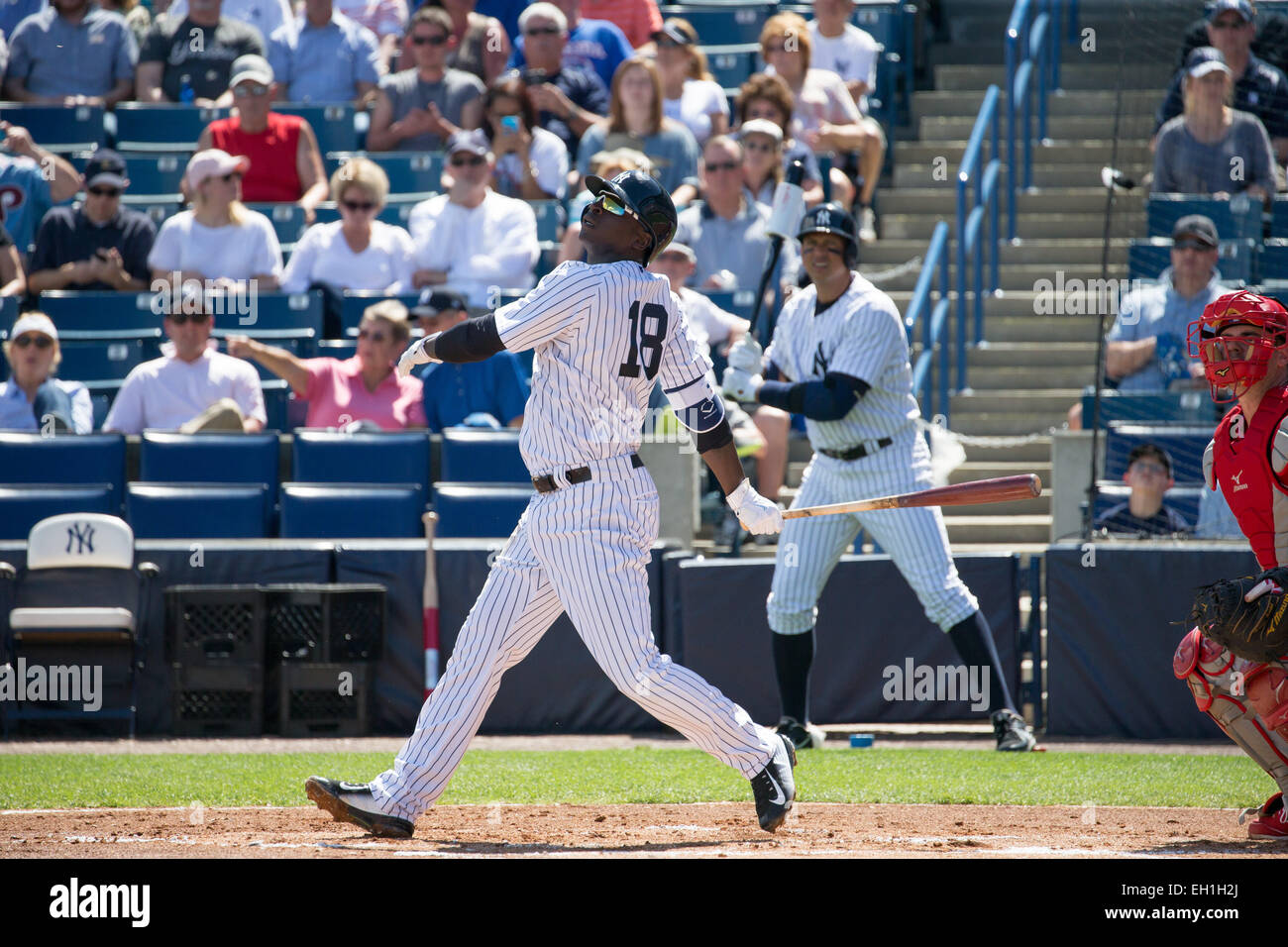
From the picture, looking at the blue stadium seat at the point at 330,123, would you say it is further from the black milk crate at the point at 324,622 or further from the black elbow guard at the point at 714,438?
the black elbow guard at the point at 714,438

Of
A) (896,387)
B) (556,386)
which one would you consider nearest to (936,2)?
(896,387)

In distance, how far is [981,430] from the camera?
35.2 feet

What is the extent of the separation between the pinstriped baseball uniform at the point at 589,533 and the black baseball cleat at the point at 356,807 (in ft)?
0.10

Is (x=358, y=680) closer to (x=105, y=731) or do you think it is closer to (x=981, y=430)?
(x=105, y=731)

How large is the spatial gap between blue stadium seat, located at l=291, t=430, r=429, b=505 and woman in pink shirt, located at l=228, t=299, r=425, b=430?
0.48 meters

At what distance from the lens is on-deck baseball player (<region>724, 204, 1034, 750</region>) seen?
6.99m

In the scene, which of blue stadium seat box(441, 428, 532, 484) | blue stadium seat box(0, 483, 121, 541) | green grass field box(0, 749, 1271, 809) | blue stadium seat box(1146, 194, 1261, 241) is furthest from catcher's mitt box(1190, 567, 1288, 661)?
blue stadium seat box(0, 483, 121, 541)

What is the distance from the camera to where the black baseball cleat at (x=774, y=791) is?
4914 millimetres

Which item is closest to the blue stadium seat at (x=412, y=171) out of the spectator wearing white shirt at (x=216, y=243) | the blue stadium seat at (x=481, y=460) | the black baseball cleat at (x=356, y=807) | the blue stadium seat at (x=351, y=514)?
the spectator wearing white shirt at (x=216, y=243)

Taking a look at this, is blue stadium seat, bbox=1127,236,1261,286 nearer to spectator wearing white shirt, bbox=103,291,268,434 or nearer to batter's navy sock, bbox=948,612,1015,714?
batter's navy sock, bbox=948,612,1015,714

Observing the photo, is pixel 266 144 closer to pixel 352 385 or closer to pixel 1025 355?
Answer: pixel 352 385

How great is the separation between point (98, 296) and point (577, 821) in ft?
21.9

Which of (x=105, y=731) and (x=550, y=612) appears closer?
(x=550, y=612)
